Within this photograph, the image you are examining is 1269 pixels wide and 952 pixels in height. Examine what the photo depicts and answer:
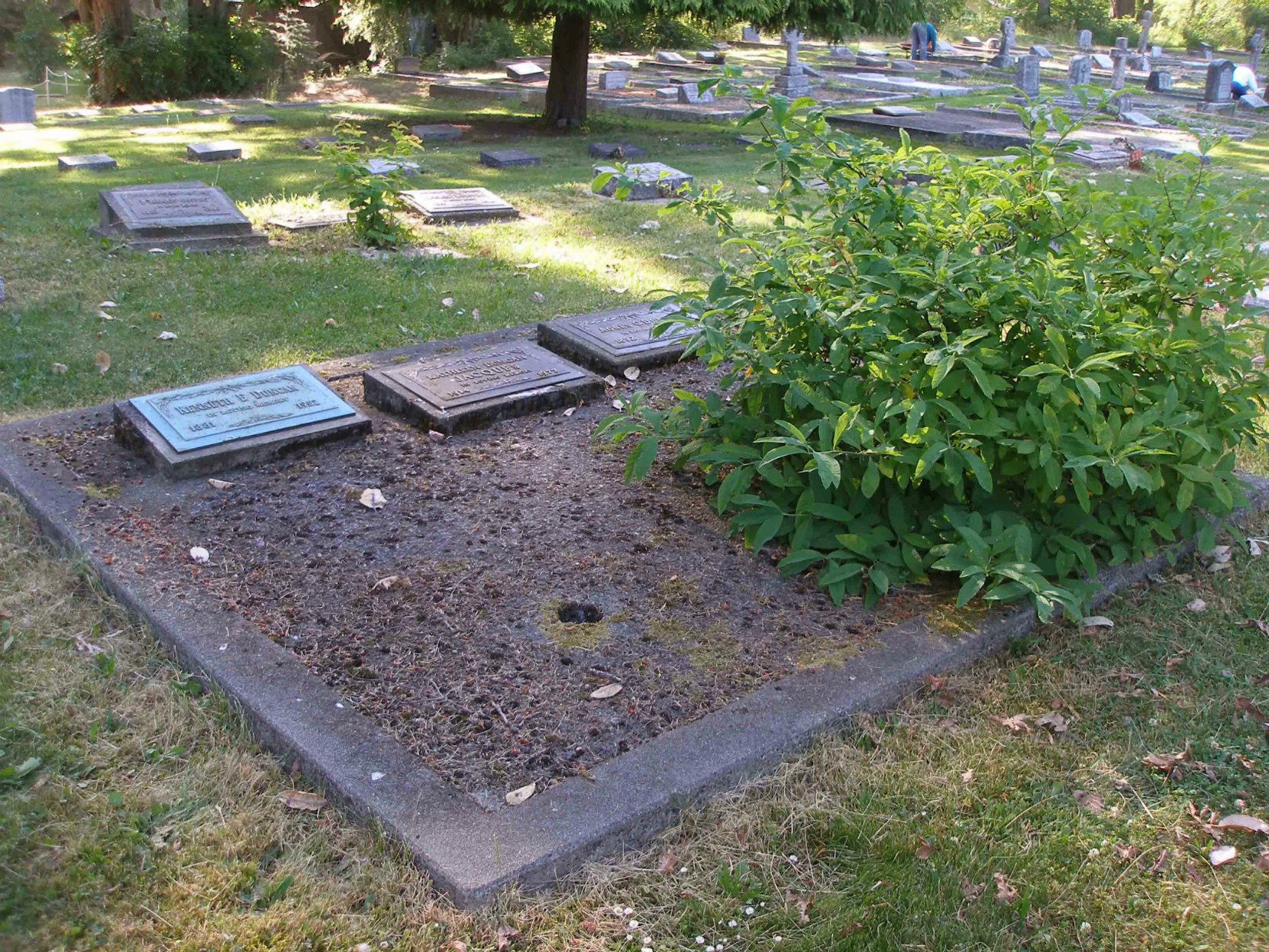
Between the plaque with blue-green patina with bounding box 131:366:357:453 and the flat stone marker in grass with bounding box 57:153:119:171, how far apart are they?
7.57 metres

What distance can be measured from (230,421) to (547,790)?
251 cm

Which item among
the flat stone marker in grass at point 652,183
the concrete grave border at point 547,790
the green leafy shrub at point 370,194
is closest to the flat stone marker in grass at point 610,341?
the concrete grave border at point 547,790

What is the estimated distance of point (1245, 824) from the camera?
2803 millimetres

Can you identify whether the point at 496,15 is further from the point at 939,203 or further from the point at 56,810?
the point at 56,810

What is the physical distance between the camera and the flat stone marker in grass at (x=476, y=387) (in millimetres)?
4840

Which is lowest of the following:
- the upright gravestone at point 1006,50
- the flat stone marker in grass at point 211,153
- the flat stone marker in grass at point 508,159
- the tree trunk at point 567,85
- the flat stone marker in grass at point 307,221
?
the flat stone marker in grass at point 307,221

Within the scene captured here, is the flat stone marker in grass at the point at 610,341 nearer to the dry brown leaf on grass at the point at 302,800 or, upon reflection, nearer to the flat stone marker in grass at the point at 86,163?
the dry brown leaf on grass at the point at 302,800

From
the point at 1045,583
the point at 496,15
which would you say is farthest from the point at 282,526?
the point at 496,15

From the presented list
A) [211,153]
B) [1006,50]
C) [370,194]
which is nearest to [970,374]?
[370,194]

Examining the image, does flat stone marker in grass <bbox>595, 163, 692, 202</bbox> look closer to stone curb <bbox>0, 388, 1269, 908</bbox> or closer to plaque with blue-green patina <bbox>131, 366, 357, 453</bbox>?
plaque with blue-green patina <bbox>131, 366, 357, 453</bbox>

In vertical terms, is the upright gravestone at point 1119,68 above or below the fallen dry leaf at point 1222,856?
above

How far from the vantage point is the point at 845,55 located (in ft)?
91.7

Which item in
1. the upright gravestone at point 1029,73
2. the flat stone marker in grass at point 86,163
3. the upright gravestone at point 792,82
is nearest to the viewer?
the flat stone marker in grass at point 86,163

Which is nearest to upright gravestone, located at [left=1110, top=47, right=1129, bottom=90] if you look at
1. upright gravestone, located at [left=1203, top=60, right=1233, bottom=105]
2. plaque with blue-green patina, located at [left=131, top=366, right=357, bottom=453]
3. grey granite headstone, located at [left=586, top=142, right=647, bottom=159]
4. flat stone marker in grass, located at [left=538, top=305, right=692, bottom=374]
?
upright gravestone, located at [left=1203, top=60, right=1233, bottom=105]
